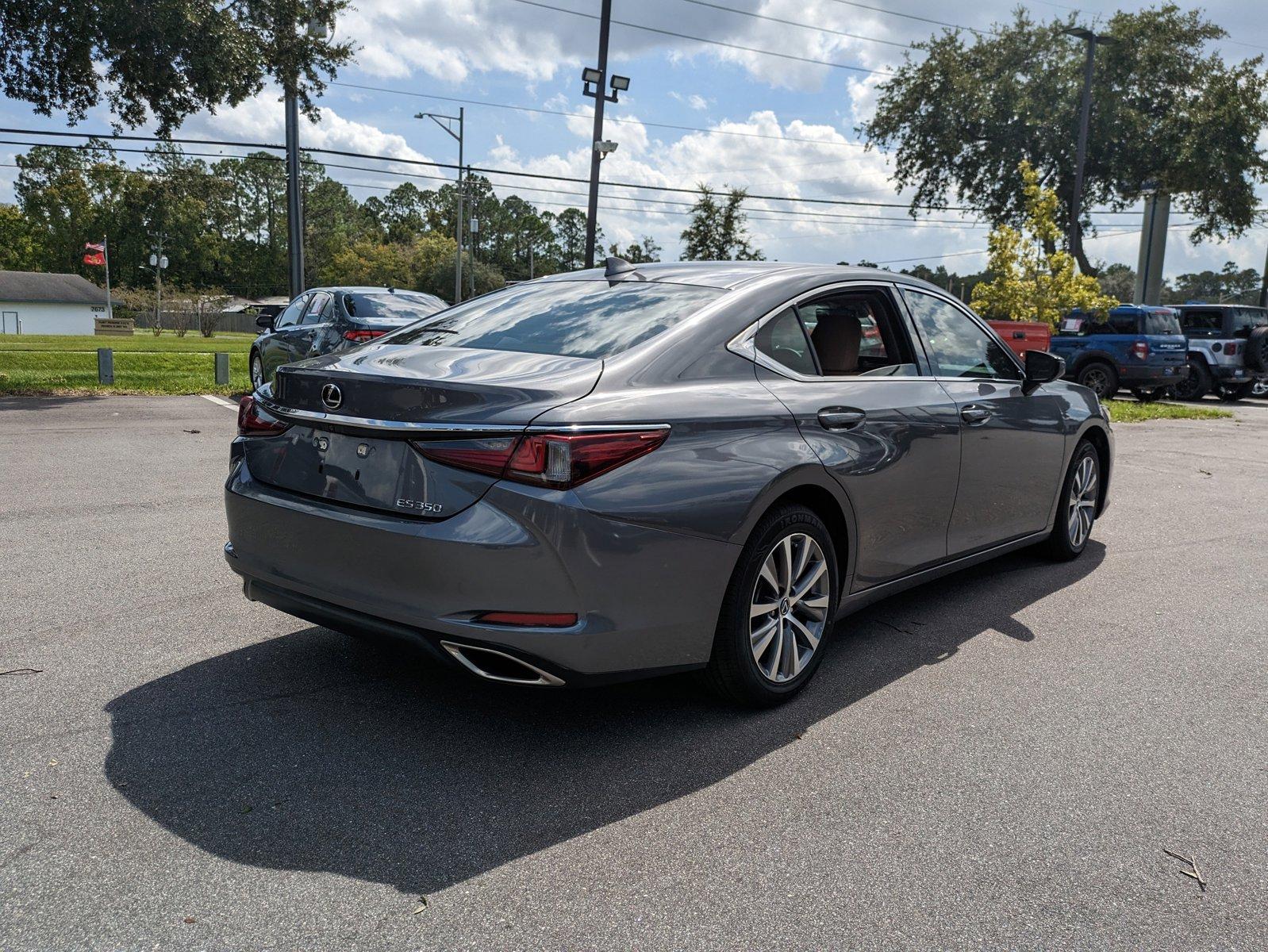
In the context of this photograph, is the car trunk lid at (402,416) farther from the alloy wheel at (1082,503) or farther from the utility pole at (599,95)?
the utility pole at (599,95)

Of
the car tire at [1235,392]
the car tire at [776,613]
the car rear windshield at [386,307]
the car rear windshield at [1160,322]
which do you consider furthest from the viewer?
the car tire at [1235,392]

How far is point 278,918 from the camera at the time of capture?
2.43 m

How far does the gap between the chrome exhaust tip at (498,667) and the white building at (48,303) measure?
93797mm

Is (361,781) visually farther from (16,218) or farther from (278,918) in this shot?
(16,218)

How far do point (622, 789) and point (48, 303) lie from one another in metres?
98.6

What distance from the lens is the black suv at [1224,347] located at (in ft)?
72.5

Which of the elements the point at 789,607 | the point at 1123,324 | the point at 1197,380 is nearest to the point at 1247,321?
the point at 1197,380

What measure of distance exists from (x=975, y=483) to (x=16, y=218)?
109 meters

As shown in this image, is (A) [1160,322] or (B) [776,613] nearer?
(B) [776,613]

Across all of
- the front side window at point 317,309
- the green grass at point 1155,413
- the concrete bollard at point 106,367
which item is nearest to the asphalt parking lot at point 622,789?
the front side window at point 317,309

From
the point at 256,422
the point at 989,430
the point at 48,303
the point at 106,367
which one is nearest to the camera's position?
the point at 256,422

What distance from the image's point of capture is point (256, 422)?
3.76 meters

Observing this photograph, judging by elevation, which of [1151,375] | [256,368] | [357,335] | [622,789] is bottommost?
[622,789]

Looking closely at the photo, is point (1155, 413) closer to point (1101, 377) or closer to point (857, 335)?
point (1101, 377)
